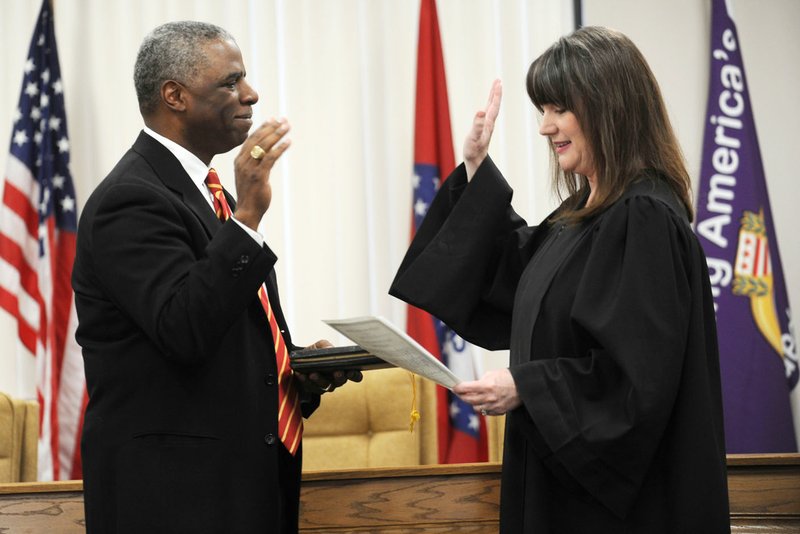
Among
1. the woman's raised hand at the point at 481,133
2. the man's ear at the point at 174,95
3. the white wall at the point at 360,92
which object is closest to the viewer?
the man's ear at the point at 174,95

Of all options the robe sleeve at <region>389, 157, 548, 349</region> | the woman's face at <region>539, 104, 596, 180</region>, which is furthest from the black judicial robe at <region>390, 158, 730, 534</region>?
the robe sleeve at <region>389, 157, 548, 349</region>

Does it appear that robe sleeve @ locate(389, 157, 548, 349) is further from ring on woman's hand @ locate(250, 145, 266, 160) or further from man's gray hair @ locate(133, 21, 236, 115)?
man's gray hair @ locate(133, 21, 236, 115)

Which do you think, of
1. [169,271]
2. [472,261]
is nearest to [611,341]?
[472,261]

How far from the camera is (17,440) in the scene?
3.87m

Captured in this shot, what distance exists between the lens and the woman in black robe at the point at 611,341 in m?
2.00

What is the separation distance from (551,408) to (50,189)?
4.17m

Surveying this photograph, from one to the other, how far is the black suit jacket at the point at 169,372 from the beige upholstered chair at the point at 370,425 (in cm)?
190

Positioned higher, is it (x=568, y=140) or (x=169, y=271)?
(x=568, y=140)

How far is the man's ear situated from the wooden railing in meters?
1.13

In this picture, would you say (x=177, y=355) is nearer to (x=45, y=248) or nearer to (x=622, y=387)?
(x=622, y=387)

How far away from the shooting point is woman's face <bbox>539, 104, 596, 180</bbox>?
2277 millimetres

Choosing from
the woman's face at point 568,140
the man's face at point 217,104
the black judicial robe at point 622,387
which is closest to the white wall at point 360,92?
the man's face at point 217,104

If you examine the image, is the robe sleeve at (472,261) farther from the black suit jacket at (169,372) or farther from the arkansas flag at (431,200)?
the arkansas flag at (431,200)

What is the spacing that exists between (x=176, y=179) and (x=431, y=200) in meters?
3.36
